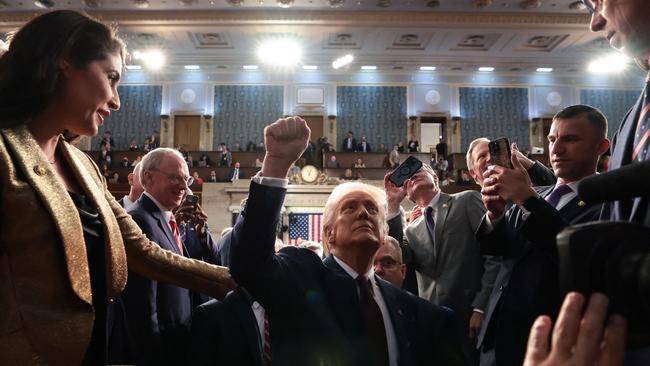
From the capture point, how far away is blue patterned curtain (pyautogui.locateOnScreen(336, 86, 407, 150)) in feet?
53.1

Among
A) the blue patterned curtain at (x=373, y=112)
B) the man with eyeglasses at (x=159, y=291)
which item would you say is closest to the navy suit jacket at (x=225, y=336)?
the man with eyeglasses at (x=159, y=291)

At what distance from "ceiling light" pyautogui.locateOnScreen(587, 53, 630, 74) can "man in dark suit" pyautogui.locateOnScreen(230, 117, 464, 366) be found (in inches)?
610

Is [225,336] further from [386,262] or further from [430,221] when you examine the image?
[430,221]

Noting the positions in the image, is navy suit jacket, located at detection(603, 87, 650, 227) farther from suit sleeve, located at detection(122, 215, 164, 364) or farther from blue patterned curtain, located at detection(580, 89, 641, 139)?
blue patterned curtain, located at detection(580, 89, 641, 139)

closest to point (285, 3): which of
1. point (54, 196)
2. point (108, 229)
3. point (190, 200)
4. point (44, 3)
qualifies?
point (44, 3)

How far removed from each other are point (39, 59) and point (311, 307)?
103cm

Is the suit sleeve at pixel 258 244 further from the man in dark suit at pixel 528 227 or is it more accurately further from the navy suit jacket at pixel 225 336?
the man in dark suit at pixel 528 227

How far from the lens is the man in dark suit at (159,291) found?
1838 mm

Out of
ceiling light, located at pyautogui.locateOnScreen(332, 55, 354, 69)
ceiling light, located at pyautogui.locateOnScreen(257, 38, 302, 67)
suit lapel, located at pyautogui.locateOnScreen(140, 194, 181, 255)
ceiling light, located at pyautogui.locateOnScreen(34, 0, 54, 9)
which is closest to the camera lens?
suit lapel, located at pyautogui.locateOnScreen(140, 194, 181, 255)

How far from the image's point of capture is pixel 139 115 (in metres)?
16.1

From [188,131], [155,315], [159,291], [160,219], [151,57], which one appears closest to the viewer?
[155,315]

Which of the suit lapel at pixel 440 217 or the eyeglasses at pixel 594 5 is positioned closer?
the eyeglasses at pixel 594 5

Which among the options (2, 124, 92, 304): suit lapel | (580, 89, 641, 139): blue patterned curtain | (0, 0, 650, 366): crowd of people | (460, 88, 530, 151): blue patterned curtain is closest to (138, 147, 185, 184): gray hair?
(0, 0, 650, 366): crowd of people

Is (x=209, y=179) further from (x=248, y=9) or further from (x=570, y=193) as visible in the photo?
(x=570, y=193)
